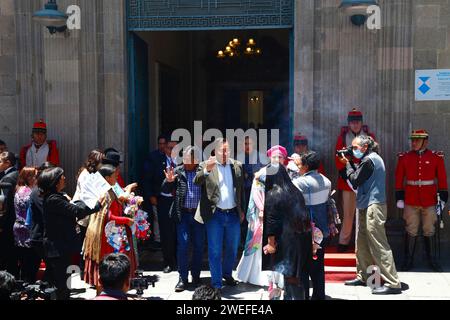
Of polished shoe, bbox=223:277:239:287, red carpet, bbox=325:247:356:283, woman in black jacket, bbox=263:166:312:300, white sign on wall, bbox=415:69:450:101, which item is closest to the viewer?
woman in black jacket, bbox=263:166:312:300

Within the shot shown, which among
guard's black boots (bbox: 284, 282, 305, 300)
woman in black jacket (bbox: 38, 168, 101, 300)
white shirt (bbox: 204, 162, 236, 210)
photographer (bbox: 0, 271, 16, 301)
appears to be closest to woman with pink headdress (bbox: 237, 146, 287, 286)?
white shirt (bbox: 204, 162, 236, 210)

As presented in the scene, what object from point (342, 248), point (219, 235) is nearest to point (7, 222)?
point (219, 235)

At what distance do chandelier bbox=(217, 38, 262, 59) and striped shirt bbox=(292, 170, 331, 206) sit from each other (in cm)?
856

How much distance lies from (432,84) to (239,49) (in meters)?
7.34

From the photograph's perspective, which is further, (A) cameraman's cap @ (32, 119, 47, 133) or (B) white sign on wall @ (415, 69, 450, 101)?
(A) cameraman's cap @ (32, 119, 47, 133)

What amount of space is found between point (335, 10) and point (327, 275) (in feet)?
12.9

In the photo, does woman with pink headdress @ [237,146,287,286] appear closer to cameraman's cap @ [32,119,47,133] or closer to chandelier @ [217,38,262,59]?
cameraman's cap @ [32,119,47,133]

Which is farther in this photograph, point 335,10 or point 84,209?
point 335,10

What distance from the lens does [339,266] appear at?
827cm

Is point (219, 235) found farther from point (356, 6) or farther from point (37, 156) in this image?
point (356, 6)

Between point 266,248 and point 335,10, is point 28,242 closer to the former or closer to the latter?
point 266,248

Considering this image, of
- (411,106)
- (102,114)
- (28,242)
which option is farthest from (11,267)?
(411,106)

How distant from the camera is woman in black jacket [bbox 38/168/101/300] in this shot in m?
5.96
